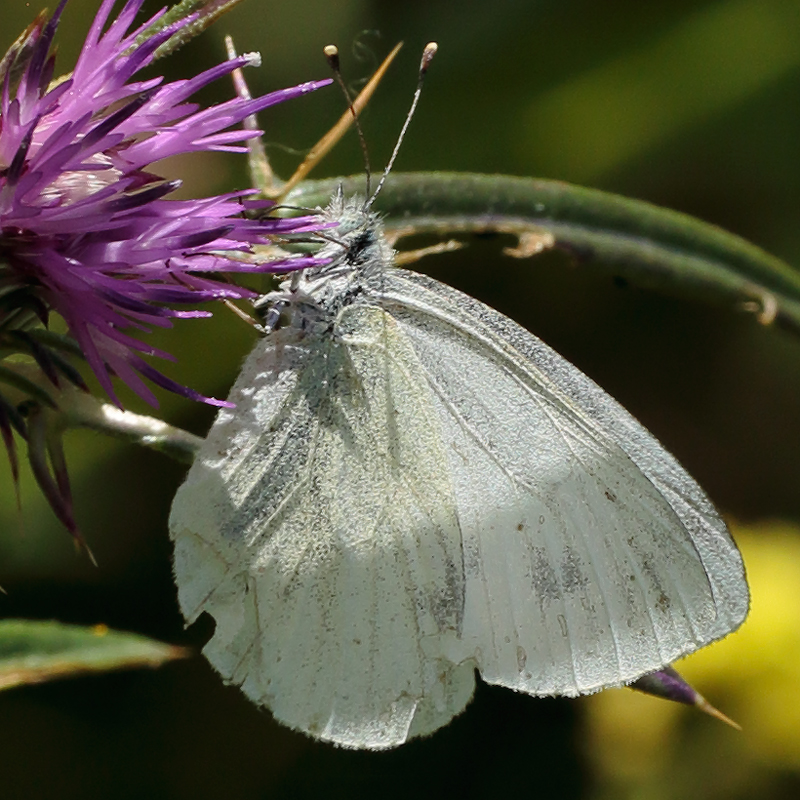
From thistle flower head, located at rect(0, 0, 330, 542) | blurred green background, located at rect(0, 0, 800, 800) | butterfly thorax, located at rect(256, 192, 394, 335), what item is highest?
thistle flower head, located at rect(0, 0, 330, 542)

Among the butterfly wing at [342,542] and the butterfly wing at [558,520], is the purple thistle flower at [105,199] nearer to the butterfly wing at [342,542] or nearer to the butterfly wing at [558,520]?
the butterfly wing at [342,542]

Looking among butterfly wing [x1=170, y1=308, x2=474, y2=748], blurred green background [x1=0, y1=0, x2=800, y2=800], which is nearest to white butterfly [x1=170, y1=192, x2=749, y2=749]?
butterfly wing [x1=170, y1=308, x2=474, y2=748]

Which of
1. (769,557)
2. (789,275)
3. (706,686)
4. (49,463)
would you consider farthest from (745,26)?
(49,463)

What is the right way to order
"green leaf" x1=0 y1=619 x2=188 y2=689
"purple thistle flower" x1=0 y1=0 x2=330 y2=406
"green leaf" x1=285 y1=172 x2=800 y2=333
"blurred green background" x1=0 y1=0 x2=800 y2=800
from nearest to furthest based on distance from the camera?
1. "purple thistle flower" x1=0 y1=0 x2=330 y2=406
2. "green leaf" x1=0 y1=619 x2=188 y2=689
3. "green leaf" x1=285 y1=172 x2=800 y2=333
4. "blurred green background" x1=0 y1=0 x2=800 y2=800

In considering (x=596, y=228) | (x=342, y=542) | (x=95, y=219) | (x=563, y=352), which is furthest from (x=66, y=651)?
(x=563, y=352)

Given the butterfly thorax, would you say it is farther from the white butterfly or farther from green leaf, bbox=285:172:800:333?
green leaf, bbox=285:172:800:333

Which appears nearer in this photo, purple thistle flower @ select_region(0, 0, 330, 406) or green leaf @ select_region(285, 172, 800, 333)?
purple thistle flower @ select_region(0, 0, 330, 406)

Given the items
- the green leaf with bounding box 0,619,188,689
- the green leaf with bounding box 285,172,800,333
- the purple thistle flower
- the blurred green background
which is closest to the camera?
the purple thistle flower
